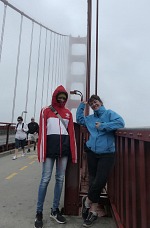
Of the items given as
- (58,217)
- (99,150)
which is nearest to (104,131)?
(99,150)

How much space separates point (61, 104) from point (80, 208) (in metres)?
1.26

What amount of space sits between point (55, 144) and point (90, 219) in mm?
822

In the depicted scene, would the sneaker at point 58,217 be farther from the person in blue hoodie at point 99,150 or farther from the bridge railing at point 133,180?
the bridge railing at point 133,180

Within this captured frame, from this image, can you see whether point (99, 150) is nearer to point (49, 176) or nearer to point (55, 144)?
point (55, 144)

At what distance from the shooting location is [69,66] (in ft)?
93.7

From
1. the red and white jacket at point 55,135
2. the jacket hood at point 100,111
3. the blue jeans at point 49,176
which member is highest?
the jacket hood at point 100,111

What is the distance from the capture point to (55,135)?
8.05 ft

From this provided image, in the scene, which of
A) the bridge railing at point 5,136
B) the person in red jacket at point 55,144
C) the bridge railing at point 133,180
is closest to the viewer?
the bridge railing at point 133,180

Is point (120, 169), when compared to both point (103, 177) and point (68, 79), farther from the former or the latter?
point (68, 79)

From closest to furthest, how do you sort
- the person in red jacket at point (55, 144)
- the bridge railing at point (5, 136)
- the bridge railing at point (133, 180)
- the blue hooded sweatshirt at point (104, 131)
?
the bridge railing at point (133, 180), the blue hooded sweatshirt at point (104, 131), the person in red jacket at point (55, 144), the bridge railing at point (5, 136)

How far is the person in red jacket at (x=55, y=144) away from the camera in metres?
2.43

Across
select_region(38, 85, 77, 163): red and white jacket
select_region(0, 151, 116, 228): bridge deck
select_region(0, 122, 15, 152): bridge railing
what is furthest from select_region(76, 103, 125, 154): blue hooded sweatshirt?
select_region(0, 122, 15, 152): bridge railing

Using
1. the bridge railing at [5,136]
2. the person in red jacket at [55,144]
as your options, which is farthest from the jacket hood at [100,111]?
the bridge railing at [5,136]

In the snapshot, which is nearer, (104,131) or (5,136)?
(104,131)
